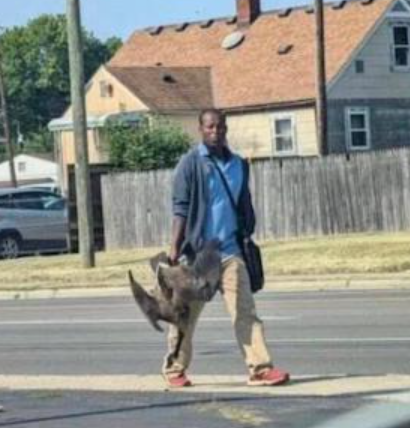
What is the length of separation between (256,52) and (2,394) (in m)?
41.9

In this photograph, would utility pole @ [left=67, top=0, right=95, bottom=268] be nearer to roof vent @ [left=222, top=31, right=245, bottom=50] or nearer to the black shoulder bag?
the black shoulder bag

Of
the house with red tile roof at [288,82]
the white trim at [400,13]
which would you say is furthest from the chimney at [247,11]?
the white trim at [400,13]

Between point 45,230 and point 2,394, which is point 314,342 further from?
point 45,230

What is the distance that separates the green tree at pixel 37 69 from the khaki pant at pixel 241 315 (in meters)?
110

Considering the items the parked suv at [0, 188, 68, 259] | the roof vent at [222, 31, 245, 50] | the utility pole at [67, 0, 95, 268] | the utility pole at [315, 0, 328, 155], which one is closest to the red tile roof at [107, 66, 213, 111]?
the roof vent at [222, 31, 245, 50]

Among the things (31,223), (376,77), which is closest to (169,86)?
(376,77)

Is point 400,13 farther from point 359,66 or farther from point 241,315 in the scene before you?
point 241,315

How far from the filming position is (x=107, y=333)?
48.0 ft

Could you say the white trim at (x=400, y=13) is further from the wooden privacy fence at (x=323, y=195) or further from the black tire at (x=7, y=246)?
the black tire at (x=7, y=246)

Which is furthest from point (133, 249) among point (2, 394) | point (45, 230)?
point (2, 394)

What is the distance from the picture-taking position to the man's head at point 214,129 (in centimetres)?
888

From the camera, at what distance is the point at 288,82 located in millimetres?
49000

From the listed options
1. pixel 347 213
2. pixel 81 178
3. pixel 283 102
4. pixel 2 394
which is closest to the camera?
pixel 2 394

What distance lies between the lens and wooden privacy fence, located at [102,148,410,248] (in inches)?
1232
